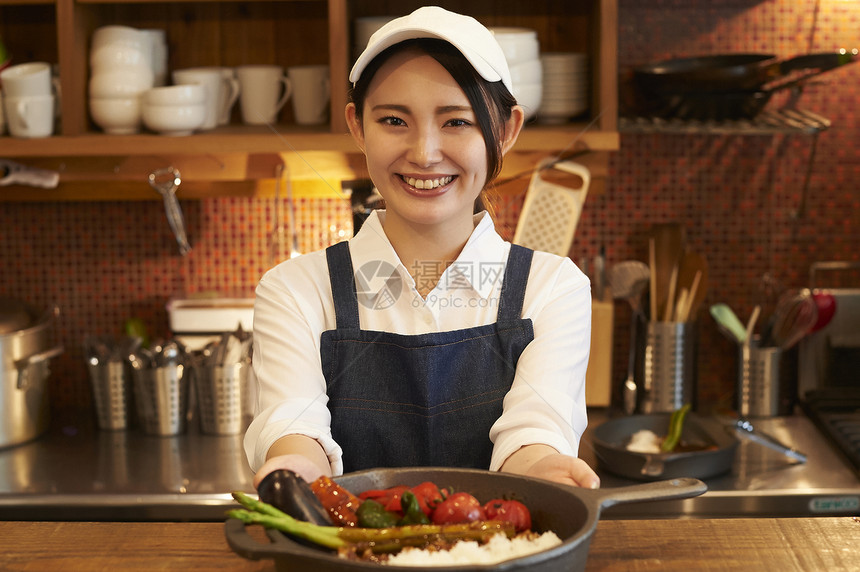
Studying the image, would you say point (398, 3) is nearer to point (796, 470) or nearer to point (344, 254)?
point (344, 254)

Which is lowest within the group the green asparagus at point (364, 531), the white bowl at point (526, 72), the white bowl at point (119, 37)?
the green asparagus at point (364, 531)

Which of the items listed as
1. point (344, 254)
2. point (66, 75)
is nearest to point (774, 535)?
point (344, 254)

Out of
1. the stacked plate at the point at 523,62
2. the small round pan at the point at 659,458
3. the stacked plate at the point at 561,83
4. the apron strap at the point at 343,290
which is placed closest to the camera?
the apron strap at the point at 343,290

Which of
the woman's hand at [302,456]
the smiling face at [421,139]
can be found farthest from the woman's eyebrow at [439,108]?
the woman's hand at [302,456]

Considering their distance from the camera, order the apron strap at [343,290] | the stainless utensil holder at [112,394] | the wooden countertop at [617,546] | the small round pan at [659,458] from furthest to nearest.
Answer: the stainless utensil holder at [112,394] < the small round pan at [659,458] < the apron strap at [343,290] < the wooden countertop at [617,546]

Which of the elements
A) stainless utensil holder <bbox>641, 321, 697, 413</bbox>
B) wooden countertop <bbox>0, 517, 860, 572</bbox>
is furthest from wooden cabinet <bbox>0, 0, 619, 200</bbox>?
wooden countertop <bbox>0, 517, 860, 572</bbox>

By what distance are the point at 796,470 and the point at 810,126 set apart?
0.68 metres

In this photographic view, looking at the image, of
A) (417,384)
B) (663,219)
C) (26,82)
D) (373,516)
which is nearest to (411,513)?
(373,516)

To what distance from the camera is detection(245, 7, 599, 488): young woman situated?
105cm

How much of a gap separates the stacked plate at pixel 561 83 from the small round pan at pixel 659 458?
0.64 m

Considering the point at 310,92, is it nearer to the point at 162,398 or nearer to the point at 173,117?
the point at 173,117

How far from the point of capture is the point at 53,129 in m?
1.90

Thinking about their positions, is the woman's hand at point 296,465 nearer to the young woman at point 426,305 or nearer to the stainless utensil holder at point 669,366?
the young woman at point 426,305

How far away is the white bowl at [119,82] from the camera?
1.82m
